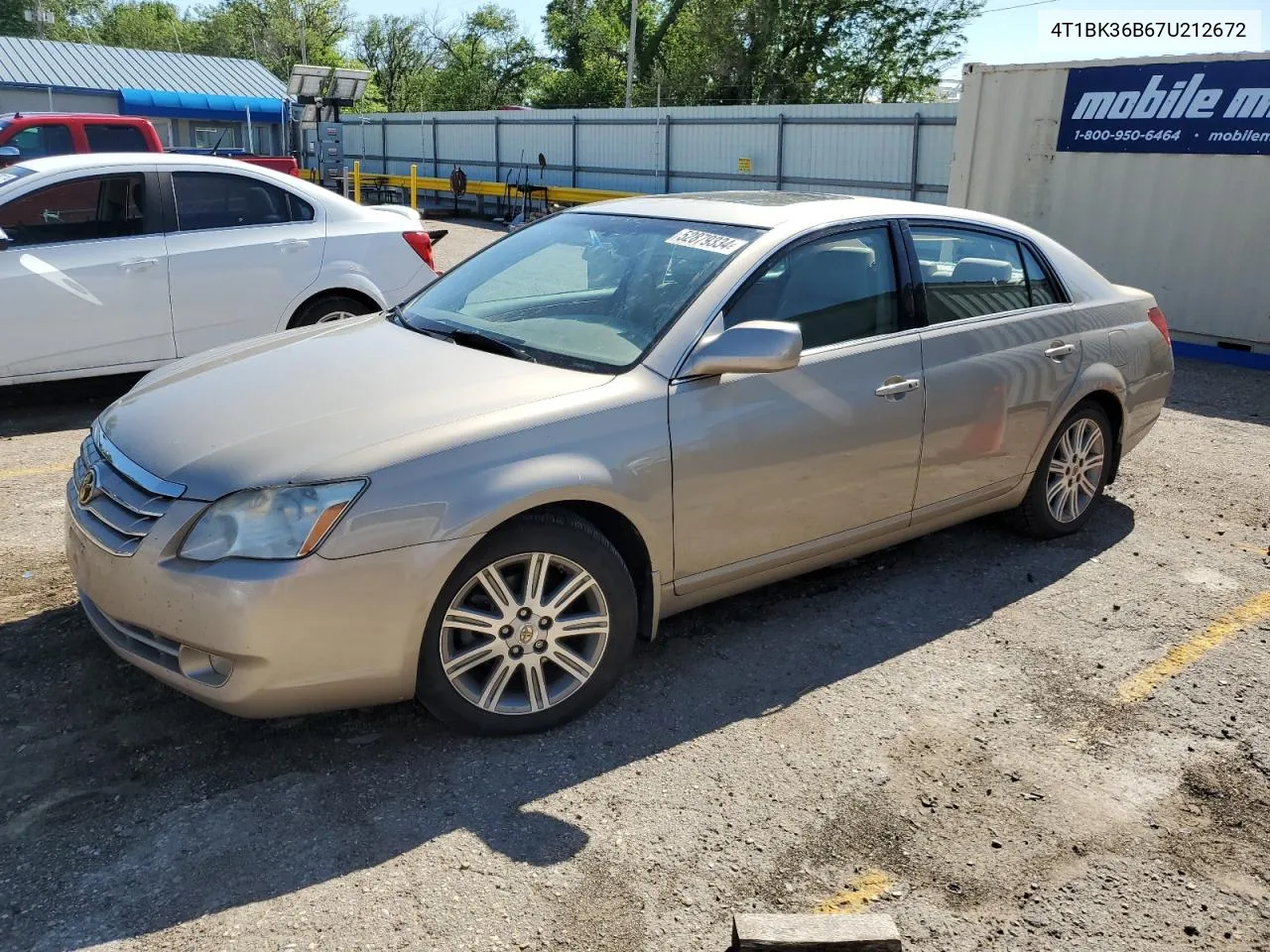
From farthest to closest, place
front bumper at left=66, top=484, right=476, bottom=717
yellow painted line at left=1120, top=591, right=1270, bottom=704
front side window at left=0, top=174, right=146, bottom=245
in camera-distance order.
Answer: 1. front side window at left=0, top=174, right=146, bottom=245
2. yellow painted line at left=1120, top=591, right=1270, bottom=704
3. front bumper at left=66, top=484, right=476, bottom=717

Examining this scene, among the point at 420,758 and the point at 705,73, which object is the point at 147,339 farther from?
the point at 705,73

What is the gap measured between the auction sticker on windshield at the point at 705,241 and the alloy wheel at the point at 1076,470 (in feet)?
6.79

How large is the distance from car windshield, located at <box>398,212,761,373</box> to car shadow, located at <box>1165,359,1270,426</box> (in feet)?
19.2

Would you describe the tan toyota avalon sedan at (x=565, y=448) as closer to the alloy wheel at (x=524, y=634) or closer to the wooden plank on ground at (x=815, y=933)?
the alloy wheel at (x=524, y=634)

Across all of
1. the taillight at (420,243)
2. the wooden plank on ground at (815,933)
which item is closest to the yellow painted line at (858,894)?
the wooden plank on ground at (815,933)

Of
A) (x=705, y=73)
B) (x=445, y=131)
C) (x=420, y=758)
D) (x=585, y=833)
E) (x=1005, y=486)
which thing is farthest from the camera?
(x=705, y=73)

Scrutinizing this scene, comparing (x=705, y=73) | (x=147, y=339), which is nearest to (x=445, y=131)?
A: (x=705, y=73)

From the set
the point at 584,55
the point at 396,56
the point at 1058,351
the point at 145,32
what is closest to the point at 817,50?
the point at 584,55

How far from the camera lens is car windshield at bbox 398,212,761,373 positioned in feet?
12.4

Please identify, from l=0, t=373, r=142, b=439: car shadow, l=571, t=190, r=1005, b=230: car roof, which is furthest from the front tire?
l=0, t=373, r=142, b=439: car shadow

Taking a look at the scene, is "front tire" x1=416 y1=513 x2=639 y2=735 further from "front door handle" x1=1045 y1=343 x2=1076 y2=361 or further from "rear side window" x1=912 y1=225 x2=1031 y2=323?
"front door handle" x1=1045 y1=343 x2=1076 y2=361

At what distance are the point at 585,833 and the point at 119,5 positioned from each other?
95967mm

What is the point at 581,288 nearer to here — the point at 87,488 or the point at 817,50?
the point at 87,488

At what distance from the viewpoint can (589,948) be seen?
8.30ft
